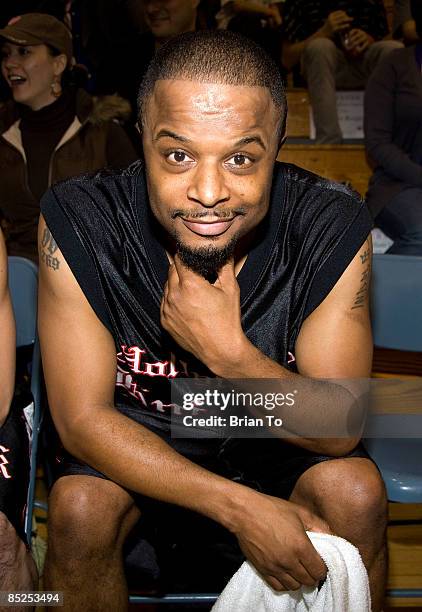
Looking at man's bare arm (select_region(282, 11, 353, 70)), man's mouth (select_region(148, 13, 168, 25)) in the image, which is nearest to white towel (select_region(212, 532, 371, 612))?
man's mouth (select_region(148, 13, 168, 25))

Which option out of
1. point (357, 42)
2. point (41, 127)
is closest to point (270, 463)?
point (41, 127)

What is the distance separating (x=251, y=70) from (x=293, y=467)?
0.74 m

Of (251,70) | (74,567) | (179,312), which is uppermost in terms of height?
(251,70)

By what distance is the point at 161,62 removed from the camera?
1.38 metres

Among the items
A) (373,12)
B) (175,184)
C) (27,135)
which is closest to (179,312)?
(175,184)

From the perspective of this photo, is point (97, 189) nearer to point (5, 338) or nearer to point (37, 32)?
point (5, 338)

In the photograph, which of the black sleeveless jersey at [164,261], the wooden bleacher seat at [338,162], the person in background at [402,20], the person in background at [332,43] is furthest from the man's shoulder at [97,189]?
the person in background at [402,20]

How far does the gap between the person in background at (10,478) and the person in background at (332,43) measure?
2886 mm

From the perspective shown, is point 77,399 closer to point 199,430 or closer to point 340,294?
point 199,430

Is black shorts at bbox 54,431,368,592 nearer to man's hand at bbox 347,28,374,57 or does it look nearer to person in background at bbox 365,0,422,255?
person in background at bbox 365,0,422,255

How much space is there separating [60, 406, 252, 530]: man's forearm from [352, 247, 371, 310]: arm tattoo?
41 cm

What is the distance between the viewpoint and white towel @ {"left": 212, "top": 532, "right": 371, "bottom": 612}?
127cm

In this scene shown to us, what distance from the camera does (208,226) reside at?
1366 mm

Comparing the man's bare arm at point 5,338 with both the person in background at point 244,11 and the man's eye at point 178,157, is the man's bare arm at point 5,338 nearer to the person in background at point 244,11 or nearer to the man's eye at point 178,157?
the man's eye at point 178,157
